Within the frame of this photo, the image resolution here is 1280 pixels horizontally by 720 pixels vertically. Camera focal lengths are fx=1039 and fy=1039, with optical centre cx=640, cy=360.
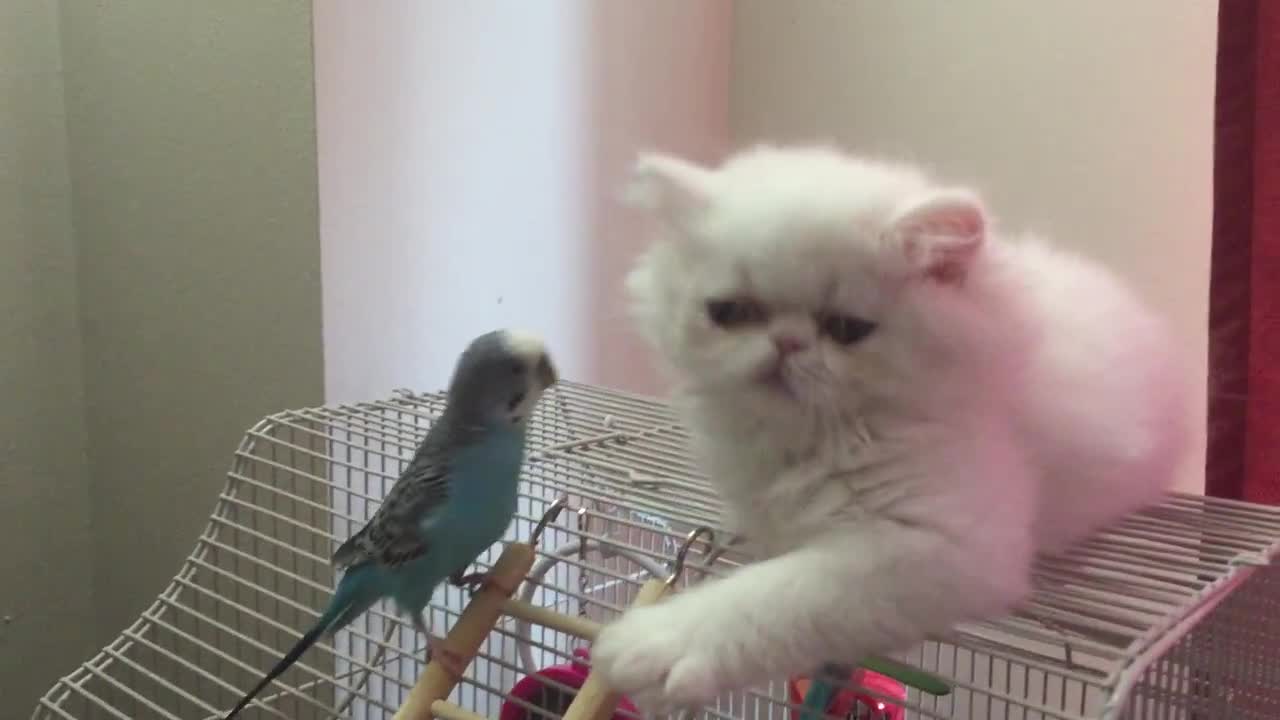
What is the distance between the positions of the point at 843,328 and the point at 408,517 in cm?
31

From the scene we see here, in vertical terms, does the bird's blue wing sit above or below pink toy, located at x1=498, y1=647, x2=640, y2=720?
above

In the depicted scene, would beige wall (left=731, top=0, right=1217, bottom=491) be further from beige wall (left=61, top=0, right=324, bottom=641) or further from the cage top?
beige wall (left=61, top=0, right=324, bottom=641)

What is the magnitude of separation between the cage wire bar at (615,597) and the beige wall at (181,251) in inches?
4.9

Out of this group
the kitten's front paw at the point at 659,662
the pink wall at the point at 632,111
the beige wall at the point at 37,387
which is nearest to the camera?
the kitten's front paw at the point at 659,662

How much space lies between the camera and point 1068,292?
2.51 ft

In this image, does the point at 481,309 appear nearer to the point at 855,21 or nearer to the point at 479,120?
the point at 479,120

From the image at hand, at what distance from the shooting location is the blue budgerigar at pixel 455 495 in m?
0.67

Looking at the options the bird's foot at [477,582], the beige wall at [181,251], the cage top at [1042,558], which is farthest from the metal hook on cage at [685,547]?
the beige wall at [181,251]

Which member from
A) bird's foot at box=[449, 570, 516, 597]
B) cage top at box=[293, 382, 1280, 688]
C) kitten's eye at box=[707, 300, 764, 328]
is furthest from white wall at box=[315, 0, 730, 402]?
kitten's eye at box=[707, 300, 764, 328]

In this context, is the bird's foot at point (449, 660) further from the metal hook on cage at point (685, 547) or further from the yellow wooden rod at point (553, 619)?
the metal hook on cage at point (685, 547)

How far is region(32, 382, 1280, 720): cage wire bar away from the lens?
59 cm

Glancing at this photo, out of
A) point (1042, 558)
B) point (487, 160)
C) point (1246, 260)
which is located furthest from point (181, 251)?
point (1246, 260)

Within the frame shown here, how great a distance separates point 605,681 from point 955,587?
184 mm

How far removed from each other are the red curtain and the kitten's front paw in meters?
0.80
